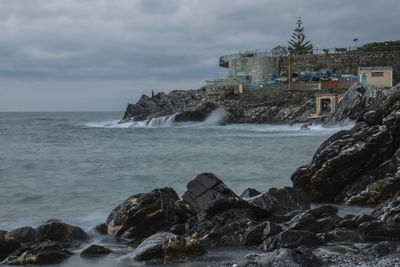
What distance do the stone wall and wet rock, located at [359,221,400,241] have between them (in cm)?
5887

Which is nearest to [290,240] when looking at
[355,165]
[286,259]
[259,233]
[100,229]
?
[259,233]

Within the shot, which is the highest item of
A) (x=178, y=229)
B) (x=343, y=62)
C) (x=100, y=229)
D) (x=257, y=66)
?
(x=343, y=62)

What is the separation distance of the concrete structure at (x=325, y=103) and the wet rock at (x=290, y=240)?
43.0 meters

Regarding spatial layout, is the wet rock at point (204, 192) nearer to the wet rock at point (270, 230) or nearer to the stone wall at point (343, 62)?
the wet rock at point (270, 230)

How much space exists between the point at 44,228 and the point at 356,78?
52676 millimetres

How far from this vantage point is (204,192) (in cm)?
948

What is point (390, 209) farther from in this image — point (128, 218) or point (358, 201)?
point (128, 218)

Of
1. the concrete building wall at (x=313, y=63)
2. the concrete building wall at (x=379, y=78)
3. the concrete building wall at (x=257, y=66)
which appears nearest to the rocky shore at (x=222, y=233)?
the concrete building wall at (x=379, y=78)

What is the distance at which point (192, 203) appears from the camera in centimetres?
928

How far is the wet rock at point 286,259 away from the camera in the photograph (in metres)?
5.26

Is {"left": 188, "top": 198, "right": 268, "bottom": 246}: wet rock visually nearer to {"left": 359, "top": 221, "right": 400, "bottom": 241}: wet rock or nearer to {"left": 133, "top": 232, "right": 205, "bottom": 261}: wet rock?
{"left": 133, "top": 232, "right": 205, "bottom": 261}: wet rock

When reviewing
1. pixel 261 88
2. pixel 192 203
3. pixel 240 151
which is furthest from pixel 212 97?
pixel 192 203

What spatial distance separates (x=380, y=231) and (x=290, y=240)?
1.56 meters

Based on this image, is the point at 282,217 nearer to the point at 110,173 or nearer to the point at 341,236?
the point at 341,236
